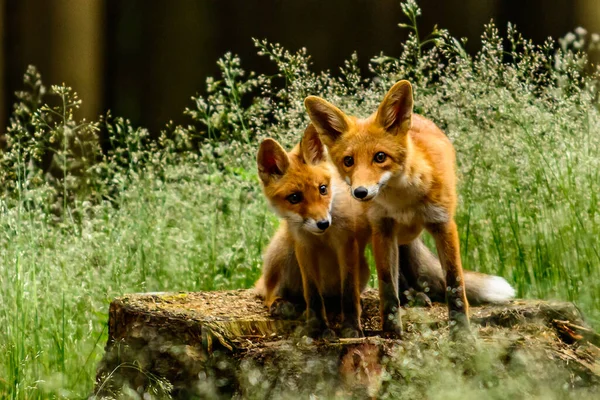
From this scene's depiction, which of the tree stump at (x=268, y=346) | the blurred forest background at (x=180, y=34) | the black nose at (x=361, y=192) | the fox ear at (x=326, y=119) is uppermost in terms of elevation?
the blurred forest background at (x=180, y=34)

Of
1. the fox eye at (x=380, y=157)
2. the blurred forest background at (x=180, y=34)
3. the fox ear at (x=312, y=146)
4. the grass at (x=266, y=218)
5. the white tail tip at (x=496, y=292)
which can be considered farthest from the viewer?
the blurred forest background at (x=180, y=34)

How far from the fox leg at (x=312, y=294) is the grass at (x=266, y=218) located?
100 cm

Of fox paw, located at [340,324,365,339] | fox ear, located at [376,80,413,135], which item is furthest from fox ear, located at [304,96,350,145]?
fox paw, located at [340,324,365,339]

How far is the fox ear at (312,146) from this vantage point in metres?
3.46

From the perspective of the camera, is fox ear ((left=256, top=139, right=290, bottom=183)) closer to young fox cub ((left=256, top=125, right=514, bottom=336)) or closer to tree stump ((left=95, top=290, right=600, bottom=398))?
young fox cub ((left=256, top=125, right=514, bottom=336))

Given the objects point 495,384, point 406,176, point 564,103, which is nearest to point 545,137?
point 564,103

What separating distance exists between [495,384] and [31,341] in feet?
7.19

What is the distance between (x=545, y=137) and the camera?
417 cm

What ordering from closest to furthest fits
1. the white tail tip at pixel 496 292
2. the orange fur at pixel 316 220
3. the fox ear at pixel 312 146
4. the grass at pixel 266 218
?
the orange fur at pixel 316 220, the fox ear at pixel 312 146, the white tail tip at pixel 496 292, the grass at pixel 266 218

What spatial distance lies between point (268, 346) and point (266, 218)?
1.87 metres

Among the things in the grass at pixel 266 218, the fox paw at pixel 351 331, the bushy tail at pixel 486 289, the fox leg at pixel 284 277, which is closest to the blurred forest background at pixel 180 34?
the grass at pixel 266 218

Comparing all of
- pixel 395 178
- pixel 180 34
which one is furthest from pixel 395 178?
pixel 180 34

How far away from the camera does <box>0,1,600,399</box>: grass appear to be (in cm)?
376

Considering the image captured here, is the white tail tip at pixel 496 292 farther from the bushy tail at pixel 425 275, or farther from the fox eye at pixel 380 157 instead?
the fox eye at pixel 380 157
